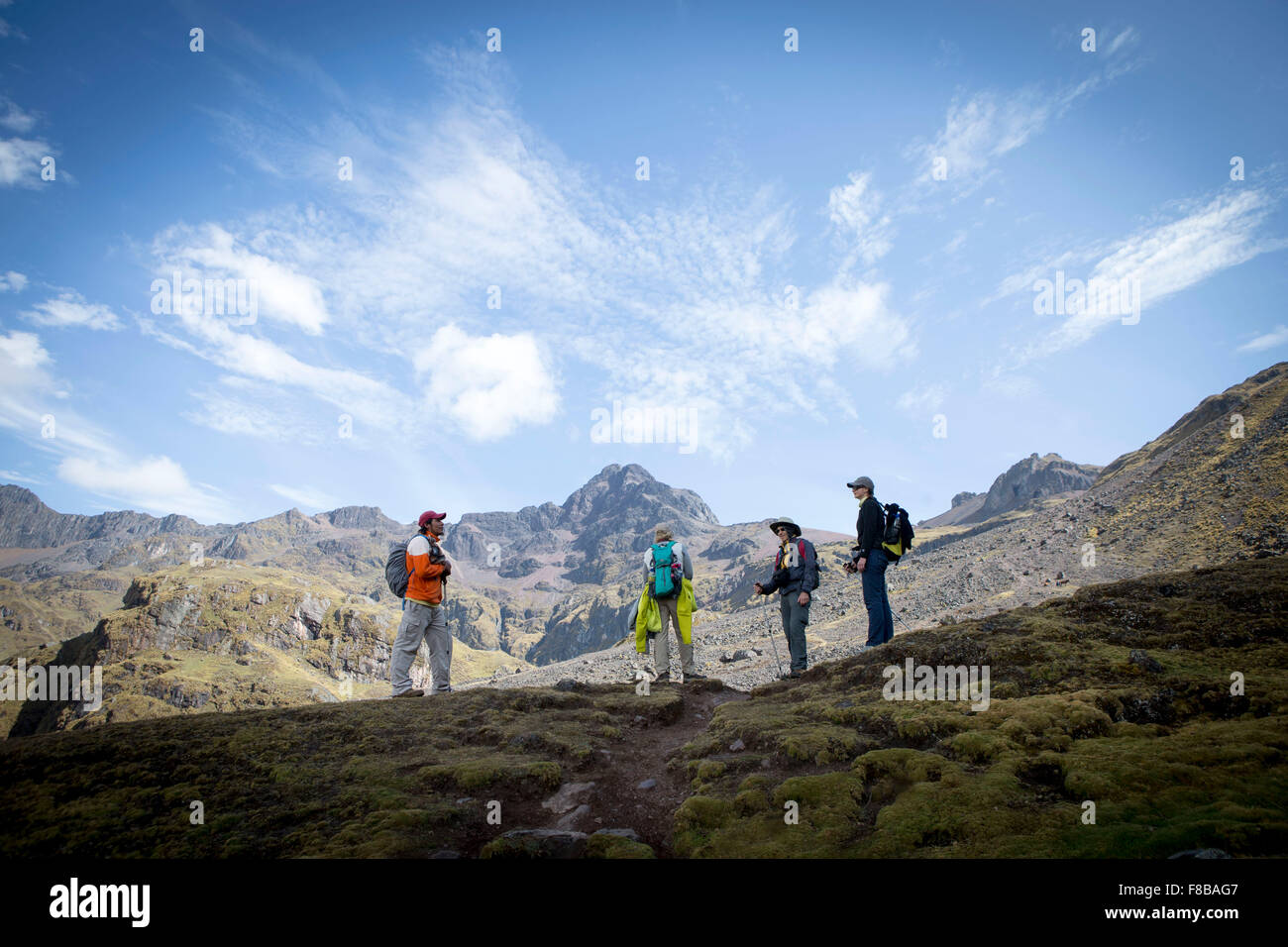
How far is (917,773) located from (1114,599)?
8316 mm

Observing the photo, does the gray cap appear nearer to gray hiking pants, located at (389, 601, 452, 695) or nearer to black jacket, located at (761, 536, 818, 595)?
black jacket, located at (761, 536, 818, 595)

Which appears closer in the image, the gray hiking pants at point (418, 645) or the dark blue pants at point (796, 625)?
the gray hiking pants at point (418, 645)

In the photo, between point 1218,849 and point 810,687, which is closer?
point 1218,849

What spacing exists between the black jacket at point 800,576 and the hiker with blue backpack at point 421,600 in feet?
30.3

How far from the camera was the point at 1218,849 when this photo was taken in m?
4.30

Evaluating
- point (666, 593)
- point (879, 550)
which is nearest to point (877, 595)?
point (879, 550)

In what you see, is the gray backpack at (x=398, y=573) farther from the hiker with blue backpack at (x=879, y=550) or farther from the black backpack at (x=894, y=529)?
the black backpack at (x=894, y=529)

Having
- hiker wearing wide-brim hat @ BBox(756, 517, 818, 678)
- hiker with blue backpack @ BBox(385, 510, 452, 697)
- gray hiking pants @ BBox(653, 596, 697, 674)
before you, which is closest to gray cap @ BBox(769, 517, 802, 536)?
hiker wearing wide-brim hat @ BBox(756, 517, 818, 678)

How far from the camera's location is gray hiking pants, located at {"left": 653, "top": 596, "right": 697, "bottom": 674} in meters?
16.9

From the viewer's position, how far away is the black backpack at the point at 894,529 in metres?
15.5

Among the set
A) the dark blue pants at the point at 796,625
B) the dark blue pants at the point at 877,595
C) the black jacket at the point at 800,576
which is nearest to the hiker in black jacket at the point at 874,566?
the dark blue pants at the point at 877,595

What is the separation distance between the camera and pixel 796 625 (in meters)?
16.5
